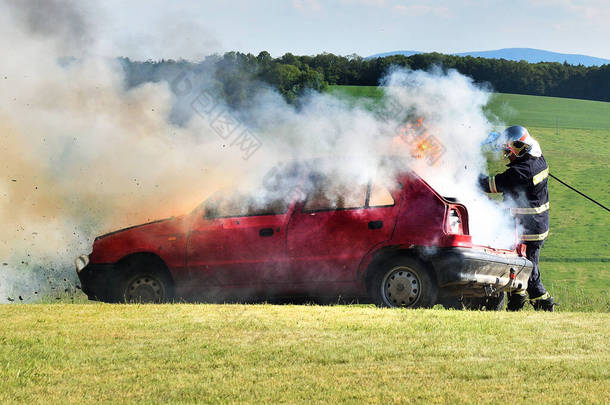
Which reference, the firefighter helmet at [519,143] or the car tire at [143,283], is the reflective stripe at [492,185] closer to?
the firefighter helmet at [519,143]

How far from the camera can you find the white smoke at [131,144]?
38.9 feet

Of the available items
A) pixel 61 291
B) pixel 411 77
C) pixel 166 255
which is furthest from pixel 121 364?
pixel 411 77

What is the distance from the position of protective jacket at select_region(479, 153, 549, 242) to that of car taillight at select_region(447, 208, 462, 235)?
1.57m

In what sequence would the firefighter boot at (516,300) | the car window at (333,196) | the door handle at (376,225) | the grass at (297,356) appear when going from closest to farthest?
1. the grass at (297,356)
2. the door handle at (376,225)
3. the car window at (333,196)
4. the firefighter boot at (516,300)

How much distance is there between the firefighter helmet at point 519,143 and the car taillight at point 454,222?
6.86 feet

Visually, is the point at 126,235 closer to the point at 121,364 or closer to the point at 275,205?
the point at 275,205

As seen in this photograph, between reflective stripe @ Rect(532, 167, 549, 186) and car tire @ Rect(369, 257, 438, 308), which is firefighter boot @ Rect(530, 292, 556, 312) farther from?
car tire @ Rect(369, 257, 438, 308)

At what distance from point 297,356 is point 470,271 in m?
3.22

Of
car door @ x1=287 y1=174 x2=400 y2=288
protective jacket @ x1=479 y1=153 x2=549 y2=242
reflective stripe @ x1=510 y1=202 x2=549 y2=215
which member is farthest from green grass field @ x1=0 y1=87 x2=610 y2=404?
reflective stripe @ x1=510 y1=202 x2=549 y2=215

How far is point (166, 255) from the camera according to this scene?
10.0 meters

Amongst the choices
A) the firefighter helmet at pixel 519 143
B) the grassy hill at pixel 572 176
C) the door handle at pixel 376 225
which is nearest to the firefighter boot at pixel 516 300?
the firefighter helmet at pixel 519 143

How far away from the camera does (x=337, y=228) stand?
9.63 meters

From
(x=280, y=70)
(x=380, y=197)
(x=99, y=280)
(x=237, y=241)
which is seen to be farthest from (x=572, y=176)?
(x=99, y=280)

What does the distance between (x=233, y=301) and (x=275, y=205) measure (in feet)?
4.05
